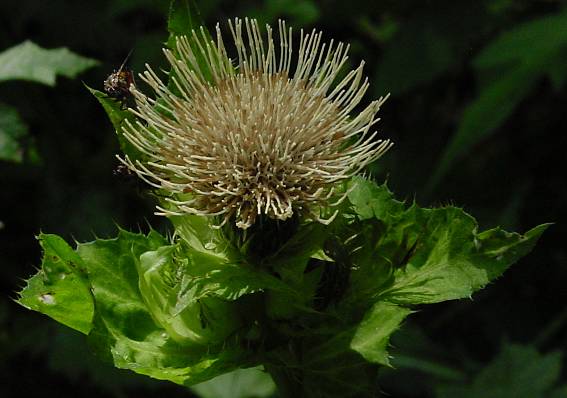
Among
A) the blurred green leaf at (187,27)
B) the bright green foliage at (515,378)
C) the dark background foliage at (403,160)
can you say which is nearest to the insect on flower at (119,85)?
the blurred green leaf at (187,27)

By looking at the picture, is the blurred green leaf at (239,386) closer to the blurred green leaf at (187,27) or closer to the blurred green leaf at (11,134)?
the blurred green leaf at (11,134)

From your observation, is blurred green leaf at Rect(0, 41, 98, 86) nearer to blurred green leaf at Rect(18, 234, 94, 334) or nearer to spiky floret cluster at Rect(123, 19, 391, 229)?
spiky floret cluster at Rect(123, 19, 391, 229)

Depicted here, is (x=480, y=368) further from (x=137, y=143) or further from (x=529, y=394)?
(x=137, y=143)

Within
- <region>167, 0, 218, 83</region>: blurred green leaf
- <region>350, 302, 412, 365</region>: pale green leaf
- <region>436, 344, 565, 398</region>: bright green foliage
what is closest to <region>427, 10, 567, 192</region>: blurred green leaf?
<region>436, 344, 565, 398</region>: bright green foliage

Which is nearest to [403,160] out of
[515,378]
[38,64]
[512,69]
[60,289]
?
[512,69]

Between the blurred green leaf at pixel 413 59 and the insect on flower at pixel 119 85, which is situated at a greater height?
the blurred green leaf at pixel 413 59

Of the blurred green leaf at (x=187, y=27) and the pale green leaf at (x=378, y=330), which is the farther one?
the blurred green leaf at (x=187, y=27)
